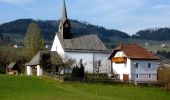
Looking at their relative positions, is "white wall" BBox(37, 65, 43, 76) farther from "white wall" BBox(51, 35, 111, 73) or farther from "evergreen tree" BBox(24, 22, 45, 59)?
"evergreen tree" BBox(24, 22, 45, 59)

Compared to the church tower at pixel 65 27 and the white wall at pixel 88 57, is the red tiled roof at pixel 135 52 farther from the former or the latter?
the church tower at pixel 65 27

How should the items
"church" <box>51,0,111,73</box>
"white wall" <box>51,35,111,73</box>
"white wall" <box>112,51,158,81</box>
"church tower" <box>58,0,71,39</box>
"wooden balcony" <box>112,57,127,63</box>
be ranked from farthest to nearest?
"church tower" <box>58,0,71,39</box>
"church" <box>51,0,111,73</box>
"white wall" <box>51,35,111,73</box>
"wooden balcony" <box>112,57,127,63</box>
"white wall" <box>112,51,158,81</box>

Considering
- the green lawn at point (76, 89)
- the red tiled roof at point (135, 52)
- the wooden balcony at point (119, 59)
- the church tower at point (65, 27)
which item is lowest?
the green lawn at point (76, 89)

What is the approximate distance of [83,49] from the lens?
91875 millimetres

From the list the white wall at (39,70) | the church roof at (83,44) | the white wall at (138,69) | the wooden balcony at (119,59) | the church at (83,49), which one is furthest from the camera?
the church roof at (83,44)

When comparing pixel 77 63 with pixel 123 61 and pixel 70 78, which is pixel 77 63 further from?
pixel 70 78

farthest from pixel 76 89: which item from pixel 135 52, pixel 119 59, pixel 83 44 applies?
pixel 83 44

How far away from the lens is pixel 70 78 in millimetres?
69625

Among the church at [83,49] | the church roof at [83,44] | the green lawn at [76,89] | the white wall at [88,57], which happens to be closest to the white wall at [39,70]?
the church at [83,49]

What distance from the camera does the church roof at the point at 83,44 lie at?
91.5 m

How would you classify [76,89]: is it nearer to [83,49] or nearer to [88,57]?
[83,49]

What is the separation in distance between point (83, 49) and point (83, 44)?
1520mm

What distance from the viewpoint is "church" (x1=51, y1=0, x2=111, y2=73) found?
300ft

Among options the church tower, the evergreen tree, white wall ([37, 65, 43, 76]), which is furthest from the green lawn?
the evergreen tree
